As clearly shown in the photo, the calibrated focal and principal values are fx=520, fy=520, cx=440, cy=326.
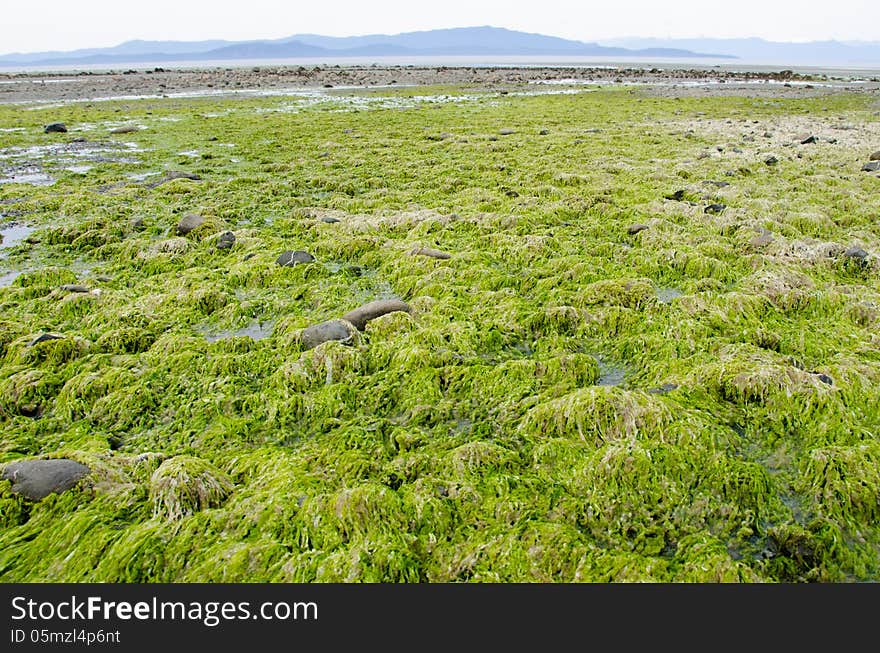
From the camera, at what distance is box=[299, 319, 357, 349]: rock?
5980 mm

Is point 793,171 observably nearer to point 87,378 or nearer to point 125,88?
point 87,378

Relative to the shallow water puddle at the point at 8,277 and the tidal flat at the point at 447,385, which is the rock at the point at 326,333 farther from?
the shallow water puddle at the point at 8,277

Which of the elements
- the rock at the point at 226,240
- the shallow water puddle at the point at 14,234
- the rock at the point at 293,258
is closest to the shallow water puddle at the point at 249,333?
the rock at the point at 293,258

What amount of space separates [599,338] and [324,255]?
508 cm

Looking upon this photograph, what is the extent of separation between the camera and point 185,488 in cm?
387

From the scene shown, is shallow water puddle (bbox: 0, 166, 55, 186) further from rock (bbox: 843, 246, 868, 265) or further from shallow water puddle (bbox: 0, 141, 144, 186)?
rock (bbox: 843, 246, 868, 265)

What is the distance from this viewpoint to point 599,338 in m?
6.30

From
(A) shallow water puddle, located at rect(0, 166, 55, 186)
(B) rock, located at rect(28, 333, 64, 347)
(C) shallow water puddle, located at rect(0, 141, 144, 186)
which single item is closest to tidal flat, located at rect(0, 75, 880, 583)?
(B) rock, located at rect(28, 333, 64, 347)

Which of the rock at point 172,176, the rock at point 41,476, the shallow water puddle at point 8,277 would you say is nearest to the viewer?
the rock at point 41,476

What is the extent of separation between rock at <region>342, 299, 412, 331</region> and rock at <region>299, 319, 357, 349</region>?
296 millimetres

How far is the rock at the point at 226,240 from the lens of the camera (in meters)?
9.55

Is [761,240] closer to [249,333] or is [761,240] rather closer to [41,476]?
[249,333]

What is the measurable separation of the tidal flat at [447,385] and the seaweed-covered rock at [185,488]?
2 centimetres

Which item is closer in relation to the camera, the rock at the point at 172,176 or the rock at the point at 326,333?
the rock at the point at 326,333
